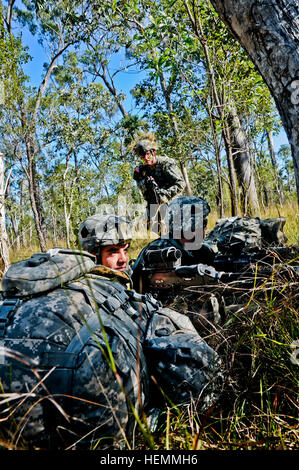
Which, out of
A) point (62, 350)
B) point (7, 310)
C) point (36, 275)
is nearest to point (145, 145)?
point (36, 275)

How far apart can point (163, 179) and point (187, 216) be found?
2571 millimetres

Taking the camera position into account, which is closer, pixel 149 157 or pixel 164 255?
pixel 164 255

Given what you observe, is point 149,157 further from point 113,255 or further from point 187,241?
point 113,255

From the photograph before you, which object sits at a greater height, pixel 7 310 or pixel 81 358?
pixel 7 310

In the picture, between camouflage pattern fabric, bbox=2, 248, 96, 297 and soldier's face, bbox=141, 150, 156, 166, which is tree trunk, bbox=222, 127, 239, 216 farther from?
camouflage pattern fabric, bbox=2, 248, 96, 297

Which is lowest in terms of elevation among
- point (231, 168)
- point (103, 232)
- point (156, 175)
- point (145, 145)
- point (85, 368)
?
point (85, 368)

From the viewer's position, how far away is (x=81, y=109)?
→ 1720 cm

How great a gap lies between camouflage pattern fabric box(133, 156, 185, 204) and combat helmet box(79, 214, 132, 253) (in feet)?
9.80

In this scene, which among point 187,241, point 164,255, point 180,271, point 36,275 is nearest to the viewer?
point 36,275

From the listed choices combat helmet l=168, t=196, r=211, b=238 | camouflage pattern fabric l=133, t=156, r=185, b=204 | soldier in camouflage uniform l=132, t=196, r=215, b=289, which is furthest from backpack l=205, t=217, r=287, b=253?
camouflage pattern fabric l=133, t=156, r=185, b=204

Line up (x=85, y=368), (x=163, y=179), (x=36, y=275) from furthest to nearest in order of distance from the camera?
(x=163, y=179), (x=36, y=275), (x=85, y=368)

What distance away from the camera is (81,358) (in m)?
1.29

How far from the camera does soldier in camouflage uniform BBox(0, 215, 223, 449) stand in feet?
4.05
